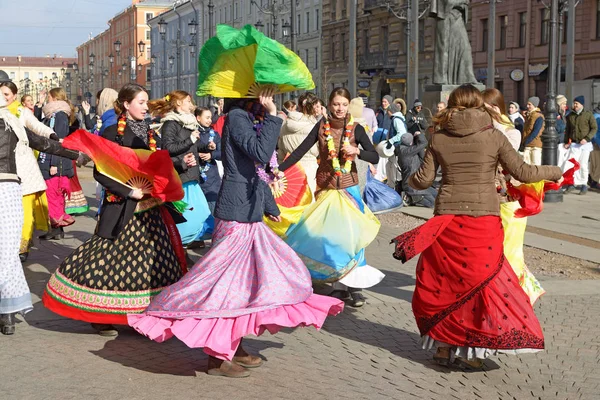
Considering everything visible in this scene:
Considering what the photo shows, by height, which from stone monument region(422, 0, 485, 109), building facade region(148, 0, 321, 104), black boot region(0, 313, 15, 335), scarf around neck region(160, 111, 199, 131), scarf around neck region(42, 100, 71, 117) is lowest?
black boot region(0, 313, 15, 335)

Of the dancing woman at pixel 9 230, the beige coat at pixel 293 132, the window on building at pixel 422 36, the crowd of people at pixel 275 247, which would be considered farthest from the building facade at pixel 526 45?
the dancing woman at pixel 9 230

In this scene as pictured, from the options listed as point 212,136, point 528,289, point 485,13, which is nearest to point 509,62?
point 485,13

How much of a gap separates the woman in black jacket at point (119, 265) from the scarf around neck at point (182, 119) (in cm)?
265

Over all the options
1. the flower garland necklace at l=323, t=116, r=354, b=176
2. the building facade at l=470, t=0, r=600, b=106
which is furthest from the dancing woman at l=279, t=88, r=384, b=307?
the building facade at l=470, t=0, r=600, b=106

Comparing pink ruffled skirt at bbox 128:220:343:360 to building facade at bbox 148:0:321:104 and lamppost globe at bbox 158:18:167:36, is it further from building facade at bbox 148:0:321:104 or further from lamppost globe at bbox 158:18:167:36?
lamppost globe at bbox 158:18:167:36

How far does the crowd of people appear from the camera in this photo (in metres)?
5.80

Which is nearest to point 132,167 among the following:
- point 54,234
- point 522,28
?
point 54,234

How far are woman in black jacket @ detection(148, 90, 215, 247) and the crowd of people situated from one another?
0.10 meters

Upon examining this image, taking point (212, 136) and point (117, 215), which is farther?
point (212, 136)

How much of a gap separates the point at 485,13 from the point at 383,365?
147ft

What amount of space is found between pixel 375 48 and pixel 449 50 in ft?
140

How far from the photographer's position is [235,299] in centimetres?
574

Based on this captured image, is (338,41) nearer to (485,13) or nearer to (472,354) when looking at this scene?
(485,13)

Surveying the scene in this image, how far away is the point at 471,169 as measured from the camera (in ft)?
20.3
